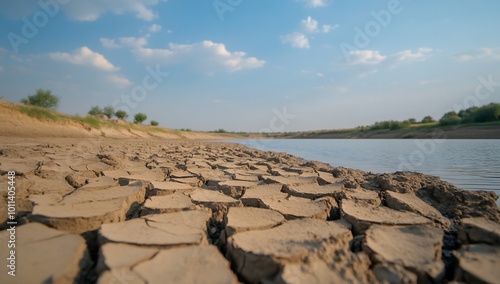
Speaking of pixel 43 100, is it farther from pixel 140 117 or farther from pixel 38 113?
pixel 140 117

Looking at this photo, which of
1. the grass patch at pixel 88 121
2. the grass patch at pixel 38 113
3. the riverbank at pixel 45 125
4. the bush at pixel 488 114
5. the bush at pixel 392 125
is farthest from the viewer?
the bush at pixel 392 125

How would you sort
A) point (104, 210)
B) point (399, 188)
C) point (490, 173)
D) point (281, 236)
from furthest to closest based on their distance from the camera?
point (490, 173)
point (399, 188)
point (104, 210)
point (281, 236)

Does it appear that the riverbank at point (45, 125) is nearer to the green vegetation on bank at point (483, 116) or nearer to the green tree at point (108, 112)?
the green tree at point (108, 112)

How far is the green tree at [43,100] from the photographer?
16312mm

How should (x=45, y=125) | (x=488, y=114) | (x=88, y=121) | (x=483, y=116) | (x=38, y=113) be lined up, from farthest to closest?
1. (x=483, y=116)
2. (x=488, y=114)
3. (x=88, y=121)
4. (x=38, y=113)
5. (x=45, y=125)

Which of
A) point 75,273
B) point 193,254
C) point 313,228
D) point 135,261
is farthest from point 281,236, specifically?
point 75,273

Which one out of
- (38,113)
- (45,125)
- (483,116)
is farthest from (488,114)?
(38,113)

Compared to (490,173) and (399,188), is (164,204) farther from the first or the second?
(490,173)

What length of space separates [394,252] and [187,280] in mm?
937

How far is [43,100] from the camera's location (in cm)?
1650

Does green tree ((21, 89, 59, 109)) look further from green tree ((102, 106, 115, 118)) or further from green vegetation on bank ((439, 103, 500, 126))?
green vegetation on bank ((439, 103, 500, 126))

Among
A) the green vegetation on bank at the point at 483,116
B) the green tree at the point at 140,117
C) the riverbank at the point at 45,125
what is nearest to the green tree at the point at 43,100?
the riverbank at the point at 45,125

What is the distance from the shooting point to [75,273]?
0.94 m

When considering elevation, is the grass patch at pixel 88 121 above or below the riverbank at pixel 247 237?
above
